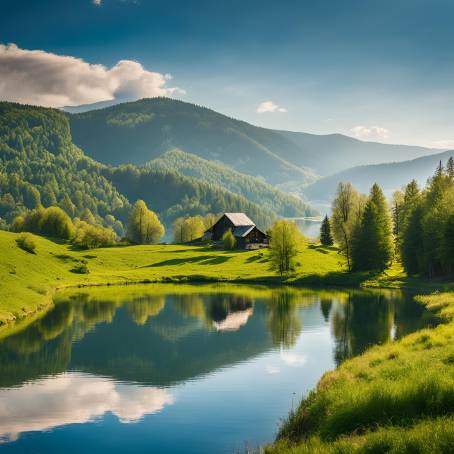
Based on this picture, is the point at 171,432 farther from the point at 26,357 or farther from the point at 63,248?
the point at 63,248

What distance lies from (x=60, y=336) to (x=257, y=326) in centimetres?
2236

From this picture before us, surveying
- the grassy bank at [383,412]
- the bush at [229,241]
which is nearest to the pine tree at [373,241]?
the bush at [229,241]

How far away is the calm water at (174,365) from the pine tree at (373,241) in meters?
19.6

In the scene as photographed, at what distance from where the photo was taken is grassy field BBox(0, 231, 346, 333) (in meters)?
75.1

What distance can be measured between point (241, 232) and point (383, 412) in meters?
129

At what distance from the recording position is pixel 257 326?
62781 mm

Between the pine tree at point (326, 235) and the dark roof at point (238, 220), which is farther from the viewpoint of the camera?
the dark roof at point (238, 220)

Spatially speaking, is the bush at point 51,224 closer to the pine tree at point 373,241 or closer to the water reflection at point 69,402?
the pine tree at point 373,241

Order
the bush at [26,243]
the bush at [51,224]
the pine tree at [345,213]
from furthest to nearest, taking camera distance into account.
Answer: the bush at [51,224] < the pine tree at [345,213] < the bush at [26,243]

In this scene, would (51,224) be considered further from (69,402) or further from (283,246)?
(69,402)

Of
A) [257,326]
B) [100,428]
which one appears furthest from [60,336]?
[100,428]

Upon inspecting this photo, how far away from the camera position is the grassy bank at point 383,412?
18.2 m

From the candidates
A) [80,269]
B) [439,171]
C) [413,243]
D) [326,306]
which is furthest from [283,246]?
[80,269]

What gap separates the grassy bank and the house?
11590cm
